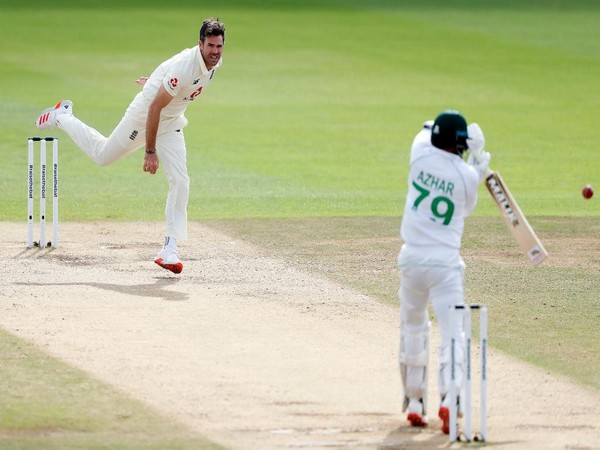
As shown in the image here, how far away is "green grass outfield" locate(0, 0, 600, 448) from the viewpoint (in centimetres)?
1509

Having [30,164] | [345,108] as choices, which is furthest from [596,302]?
[345,108]

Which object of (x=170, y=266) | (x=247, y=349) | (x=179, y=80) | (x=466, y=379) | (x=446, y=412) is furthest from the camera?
(x=170, y=266)

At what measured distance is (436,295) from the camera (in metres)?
7.52

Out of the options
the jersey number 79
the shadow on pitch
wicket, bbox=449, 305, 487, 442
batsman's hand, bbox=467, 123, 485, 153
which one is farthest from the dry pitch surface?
batsman's hand, bbox=467, 123, 485, 153

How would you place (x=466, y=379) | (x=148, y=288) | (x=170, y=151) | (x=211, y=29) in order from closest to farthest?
1. (x=466, y=379)
2. (x=211, y=29)
3. (x=148, y=288)
4. (x=170, y=151)

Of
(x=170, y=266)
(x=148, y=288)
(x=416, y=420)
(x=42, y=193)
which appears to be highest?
(x=42, y=193)

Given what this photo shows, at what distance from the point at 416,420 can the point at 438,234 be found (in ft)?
3.43

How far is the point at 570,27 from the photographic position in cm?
3353

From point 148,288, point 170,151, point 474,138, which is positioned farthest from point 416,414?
point 170,151

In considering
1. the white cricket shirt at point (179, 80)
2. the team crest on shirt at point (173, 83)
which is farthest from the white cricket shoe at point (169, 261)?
the team crest on shirt at point (173, 83)

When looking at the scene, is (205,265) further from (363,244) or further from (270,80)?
(270,80)

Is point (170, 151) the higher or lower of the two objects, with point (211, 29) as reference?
lower

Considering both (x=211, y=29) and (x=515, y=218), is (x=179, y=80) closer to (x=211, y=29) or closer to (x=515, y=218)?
(x=211, y=29)

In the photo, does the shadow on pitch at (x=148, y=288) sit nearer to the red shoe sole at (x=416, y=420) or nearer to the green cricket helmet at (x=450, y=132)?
the red shoe sole at (x=416, y=420)
